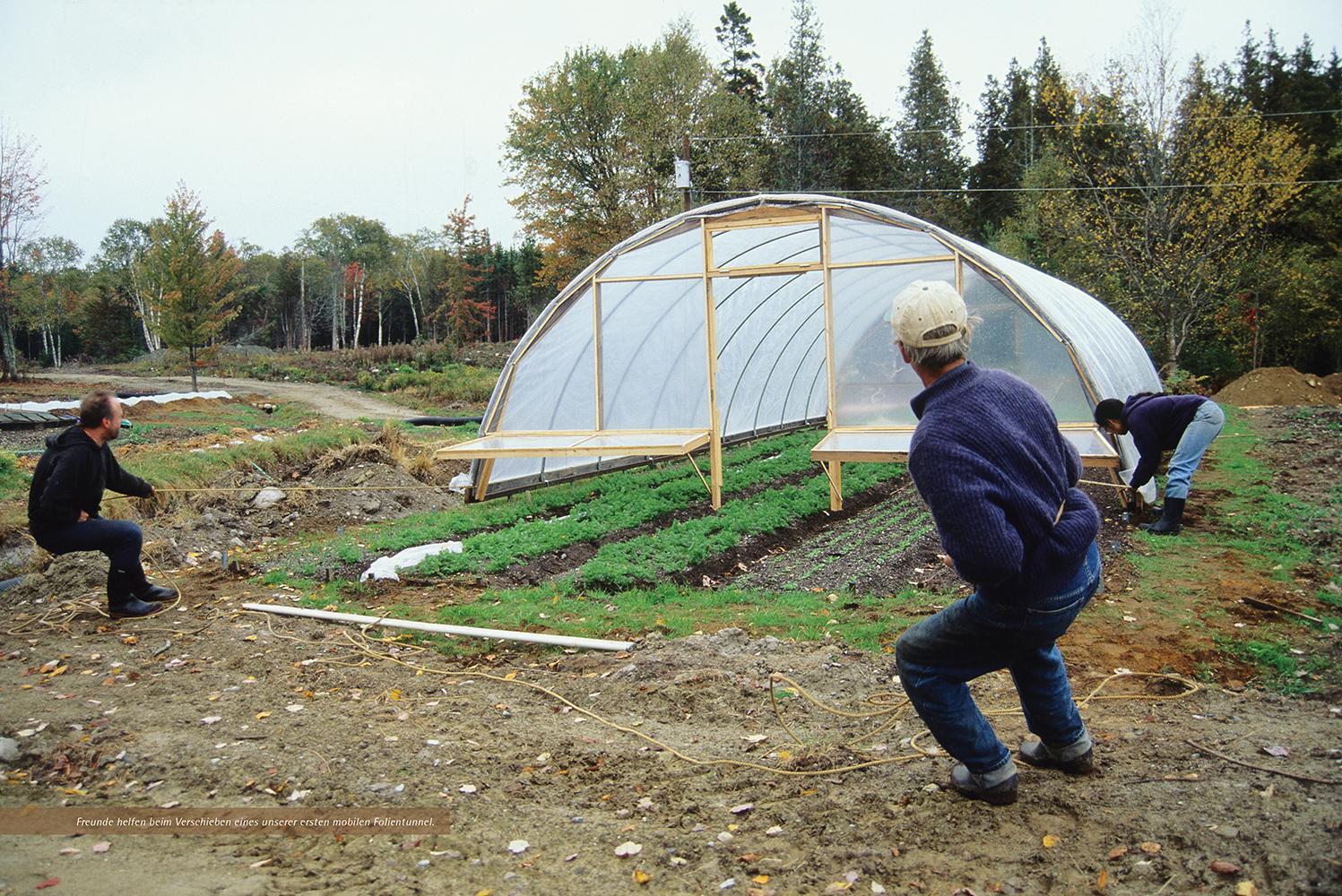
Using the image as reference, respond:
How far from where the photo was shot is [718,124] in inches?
1438

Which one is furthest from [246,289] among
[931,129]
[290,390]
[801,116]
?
[931,129]

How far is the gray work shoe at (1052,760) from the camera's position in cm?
357

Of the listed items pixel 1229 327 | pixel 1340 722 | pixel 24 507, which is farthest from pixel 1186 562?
pixel 1229 327

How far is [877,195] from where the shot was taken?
138 ft

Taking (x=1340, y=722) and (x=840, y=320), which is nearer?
Answer: (x=1340, y=722)

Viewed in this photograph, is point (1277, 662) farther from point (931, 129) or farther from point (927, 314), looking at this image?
point (931, 129)

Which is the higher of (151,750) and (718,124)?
(718,124)

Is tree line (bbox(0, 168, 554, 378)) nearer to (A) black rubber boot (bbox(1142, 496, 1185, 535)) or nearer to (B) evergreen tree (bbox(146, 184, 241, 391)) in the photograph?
(B) evergreen tree (bbox(146, 184, 241, 391))

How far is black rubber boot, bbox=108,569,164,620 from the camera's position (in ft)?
23.1

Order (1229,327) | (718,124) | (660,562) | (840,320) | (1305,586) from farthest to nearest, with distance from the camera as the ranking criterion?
(718,124)
(1229,327)
(840,320)
(660,562)
(1305,586)

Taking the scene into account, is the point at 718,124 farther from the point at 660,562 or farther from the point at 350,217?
the point at 350,217

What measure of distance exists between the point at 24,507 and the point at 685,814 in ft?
31.8

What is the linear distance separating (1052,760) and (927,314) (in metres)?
1.99
